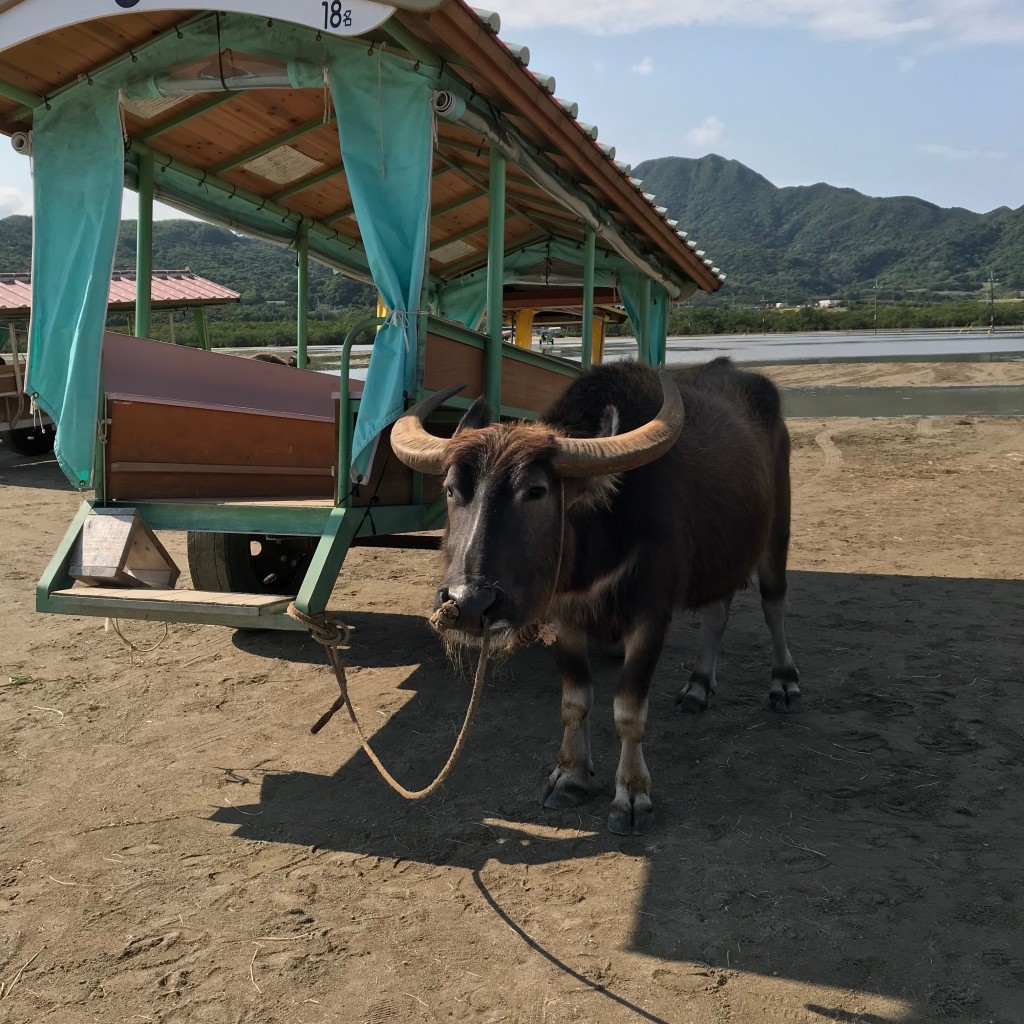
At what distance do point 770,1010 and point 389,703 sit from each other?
108 inches

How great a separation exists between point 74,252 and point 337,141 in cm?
204

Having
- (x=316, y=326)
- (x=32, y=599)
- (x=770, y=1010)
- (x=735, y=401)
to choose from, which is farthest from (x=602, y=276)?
(x=316, y=326)

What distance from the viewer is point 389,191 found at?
169 inches

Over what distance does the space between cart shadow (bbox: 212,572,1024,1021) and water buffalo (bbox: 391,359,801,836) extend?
269 millimetres

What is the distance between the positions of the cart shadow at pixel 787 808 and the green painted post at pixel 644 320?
3541mm

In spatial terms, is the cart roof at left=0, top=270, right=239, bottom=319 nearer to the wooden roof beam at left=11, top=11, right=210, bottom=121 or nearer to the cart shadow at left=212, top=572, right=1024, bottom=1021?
the wooden roof beam at left=11, top=11, right=210, bottom=121

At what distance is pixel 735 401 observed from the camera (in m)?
4.88

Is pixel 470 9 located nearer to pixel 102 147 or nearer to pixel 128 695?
pixel 102 147

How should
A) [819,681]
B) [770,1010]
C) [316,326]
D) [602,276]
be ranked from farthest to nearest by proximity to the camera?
[316,326], [602,276], [819,681], [770,1010]

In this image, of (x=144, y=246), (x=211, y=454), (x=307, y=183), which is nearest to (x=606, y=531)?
(x=211, y=454)

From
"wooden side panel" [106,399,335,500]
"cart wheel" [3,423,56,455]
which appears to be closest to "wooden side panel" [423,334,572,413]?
"wooden side panel" [106,399,335,500]

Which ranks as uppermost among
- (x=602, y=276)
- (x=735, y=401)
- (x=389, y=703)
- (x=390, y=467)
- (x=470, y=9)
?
(x=470, y=9)

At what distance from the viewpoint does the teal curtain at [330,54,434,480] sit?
4.08 metres

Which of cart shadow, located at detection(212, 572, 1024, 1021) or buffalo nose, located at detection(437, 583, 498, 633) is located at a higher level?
buffalo nose, located at detection(437, 583, 498, 633)
